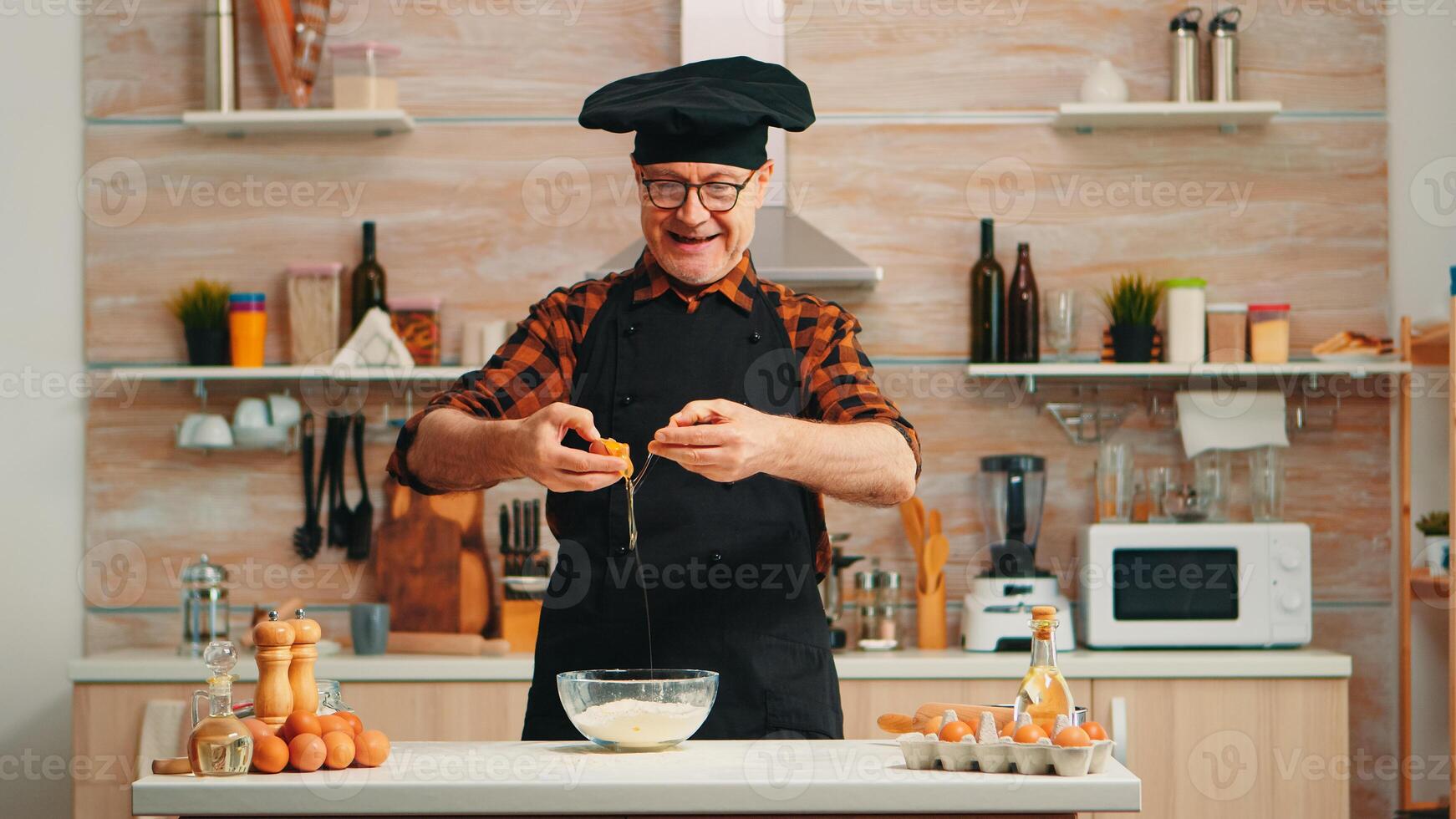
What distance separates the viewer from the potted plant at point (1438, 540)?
3.29m

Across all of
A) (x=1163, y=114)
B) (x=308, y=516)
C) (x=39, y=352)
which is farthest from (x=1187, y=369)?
(x=39, y=352)

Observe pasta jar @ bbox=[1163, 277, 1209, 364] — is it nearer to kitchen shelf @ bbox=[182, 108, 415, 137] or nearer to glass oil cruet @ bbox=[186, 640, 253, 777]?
kitchen shelf @ bbox=[182, 108, 415, 137]

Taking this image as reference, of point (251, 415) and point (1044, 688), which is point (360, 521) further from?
point (1044, 688)

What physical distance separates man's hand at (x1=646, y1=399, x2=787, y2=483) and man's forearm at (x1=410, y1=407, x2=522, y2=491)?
8.7 inches

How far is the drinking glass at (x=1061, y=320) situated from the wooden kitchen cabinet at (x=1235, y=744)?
85cm

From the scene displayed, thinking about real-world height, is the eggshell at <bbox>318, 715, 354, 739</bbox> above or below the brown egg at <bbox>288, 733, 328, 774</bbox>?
above

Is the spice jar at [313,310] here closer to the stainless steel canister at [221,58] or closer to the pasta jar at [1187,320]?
the stainless steel canister at [221,58]

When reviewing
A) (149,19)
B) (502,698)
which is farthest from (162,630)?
(149,19)

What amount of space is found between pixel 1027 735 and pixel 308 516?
2686 mm

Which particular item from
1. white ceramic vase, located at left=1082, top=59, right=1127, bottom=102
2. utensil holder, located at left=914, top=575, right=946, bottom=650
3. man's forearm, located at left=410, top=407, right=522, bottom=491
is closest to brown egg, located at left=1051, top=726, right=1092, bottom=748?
man's forearm, located at left=410, top=407, right=522, bottom=491

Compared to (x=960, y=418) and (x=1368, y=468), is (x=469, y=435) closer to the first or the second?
(x=960, y=418)

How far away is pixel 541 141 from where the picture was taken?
3797 millimetres

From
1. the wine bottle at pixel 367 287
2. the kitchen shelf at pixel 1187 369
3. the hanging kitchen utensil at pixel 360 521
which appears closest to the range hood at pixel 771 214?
the kitchen shelf at pixel 1187 369

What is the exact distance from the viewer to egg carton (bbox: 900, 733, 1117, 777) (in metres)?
1.43
